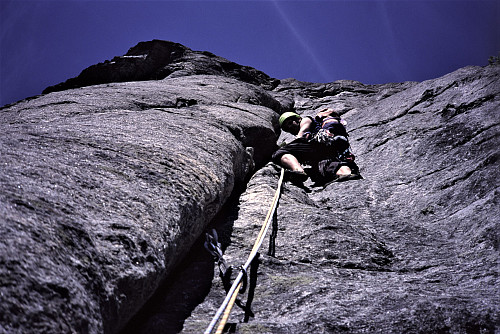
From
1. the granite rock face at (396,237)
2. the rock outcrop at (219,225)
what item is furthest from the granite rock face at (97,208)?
the granite rock face at (396,237)

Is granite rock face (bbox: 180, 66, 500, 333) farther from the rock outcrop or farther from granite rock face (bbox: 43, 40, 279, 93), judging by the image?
granite rock face (bbox: 43, 40, 279, 93)

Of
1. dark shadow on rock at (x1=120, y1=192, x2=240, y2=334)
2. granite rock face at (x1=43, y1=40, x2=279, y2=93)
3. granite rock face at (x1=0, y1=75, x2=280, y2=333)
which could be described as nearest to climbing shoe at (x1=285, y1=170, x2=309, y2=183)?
granite rock face at (x1=0, y1=75, x2=280, y2=333)

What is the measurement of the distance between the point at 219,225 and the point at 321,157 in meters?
3.34

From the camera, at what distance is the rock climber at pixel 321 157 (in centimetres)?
634

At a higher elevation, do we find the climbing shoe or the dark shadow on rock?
the climbing shoe

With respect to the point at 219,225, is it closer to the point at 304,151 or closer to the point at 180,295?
the point at 180,295

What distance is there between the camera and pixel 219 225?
4.36 metres

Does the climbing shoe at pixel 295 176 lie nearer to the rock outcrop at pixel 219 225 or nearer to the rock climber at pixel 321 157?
the rock climber at pixel 321 157

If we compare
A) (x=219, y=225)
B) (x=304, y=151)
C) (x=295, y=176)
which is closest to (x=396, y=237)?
(x=219, y=225)

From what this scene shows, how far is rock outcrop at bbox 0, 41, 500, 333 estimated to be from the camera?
7.05ft

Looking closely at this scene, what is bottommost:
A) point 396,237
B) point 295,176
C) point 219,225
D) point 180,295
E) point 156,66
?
point 180,295

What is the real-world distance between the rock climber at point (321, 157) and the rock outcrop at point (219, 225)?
30 cm

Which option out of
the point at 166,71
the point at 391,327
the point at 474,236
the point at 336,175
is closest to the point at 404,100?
the point at 336,175

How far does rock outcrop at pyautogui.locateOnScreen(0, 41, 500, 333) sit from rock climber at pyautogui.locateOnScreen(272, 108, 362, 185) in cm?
30
